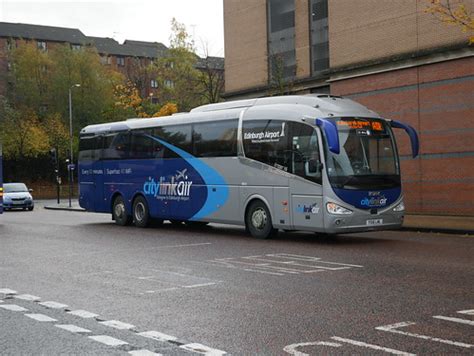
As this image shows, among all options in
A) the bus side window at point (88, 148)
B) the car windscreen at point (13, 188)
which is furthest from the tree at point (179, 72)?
the bus side window at point (88, 148)

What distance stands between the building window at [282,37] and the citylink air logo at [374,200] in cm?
1600

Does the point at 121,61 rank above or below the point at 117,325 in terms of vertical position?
above

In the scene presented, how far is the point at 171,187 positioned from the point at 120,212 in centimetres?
343

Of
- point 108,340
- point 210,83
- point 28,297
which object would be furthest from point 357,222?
point 210,83

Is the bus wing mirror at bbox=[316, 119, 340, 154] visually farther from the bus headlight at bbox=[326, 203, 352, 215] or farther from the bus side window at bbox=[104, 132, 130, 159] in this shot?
the bus side window at bbox=[104, 132, 130, 159]

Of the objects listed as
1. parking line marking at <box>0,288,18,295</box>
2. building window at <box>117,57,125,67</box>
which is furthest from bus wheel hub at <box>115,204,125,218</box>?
building window at <box>117,57,125,67</box>

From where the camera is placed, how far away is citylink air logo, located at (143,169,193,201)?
2050 centimetres

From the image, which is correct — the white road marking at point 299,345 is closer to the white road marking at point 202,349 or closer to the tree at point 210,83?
the white road marking at point 202,349

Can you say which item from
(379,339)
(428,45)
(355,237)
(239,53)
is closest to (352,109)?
(355,237)

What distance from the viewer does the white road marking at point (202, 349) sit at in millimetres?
6168

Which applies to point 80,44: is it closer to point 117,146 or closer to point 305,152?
point 117,146

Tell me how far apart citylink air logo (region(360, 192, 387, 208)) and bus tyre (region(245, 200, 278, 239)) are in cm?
250

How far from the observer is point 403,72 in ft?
83.9

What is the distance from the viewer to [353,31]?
2808 cm
